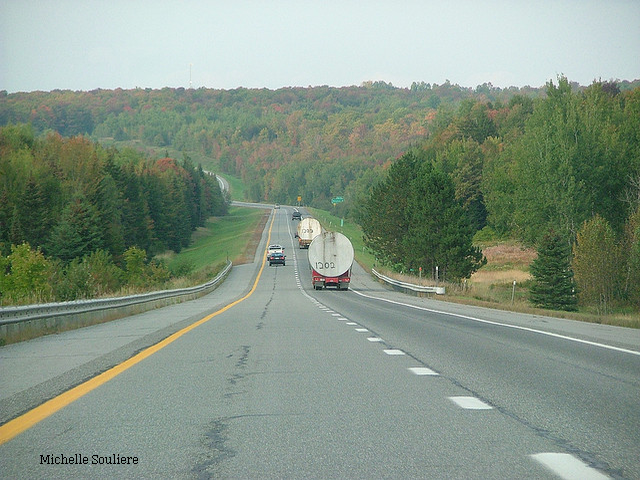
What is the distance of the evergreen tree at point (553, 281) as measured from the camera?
50.7m

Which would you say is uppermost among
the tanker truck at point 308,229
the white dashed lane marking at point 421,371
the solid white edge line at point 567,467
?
the tanker truck at point 308,229

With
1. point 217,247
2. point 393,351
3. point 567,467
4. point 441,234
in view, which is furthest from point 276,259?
point 567,467

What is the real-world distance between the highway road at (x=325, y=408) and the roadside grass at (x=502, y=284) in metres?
8.97

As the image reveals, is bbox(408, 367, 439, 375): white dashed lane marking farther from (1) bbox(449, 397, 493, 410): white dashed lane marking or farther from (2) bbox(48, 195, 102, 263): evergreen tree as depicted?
(2) bbox(48, 195, 102, 263): evergreen tree

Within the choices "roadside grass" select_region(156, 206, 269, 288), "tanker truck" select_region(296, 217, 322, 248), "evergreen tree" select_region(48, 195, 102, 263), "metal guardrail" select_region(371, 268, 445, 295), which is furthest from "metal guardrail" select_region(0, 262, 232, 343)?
"tanker truck" select_region(296, 217, 322, 248)

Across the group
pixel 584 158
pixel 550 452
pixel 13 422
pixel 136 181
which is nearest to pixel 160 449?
pixel 13 422

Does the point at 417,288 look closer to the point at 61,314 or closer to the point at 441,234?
the point at 441,234

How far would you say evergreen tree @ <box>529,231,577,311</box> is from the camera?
5072 cm

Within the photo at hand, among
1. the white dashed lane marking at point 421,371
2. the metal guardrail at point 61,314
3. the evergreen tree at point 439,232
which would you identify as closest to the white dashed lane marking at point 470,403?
the white dashed lane marking at point 421,371

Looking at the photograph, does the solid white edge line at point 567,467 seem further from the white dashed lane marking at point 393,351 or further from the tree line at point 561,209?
the tree line at point 561,209

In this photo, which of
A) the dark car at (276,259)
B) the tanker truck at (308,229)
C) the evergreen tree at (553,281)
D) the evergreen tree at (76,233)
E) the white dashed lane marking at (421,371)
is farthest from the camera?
the tanker truck at (308,229)

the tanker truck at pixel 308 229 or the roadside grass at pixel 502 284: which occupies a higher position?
the tanker truck at pixel 308 229

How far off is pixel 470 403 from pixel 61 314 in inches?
466

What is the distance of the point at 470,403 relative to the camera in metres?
7.52
